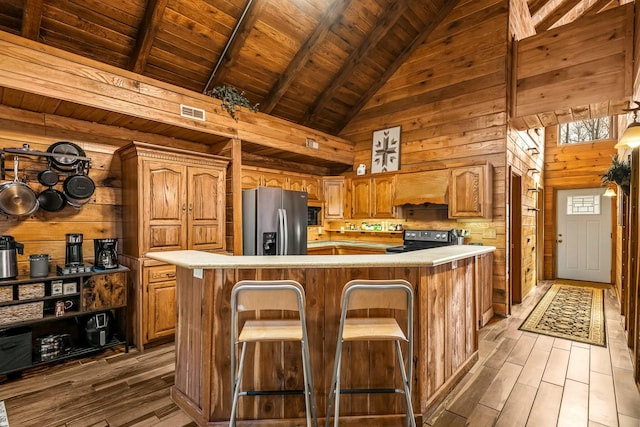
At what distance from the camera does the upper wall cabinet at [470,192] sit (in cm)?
415

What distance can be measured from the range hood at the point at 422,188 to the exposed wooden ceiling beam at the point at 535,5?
136 inches

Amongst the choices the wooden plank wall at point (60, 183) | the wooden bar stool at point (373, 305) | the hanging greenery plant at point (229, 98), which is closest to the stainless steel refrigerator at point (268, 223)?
the hanging greenery plant at point (229, 98)

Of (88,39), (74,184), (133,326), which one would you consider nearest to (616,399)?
(133,326)

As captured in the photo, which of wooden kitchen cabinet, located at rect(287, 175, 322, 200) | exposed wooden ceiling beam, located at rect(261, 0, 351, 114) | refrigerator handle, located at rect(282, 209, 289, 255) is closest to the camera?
exposed wooden ceiling beam, located at rect(261, 0, 351, 114)

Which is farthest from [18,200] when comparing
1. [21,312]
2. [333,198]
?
[333,198]

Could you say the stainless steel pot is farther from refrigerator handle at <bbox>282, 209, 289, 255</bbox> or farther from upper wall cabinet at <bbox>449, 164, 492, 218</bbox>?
upper wall cabinet at <bbox>449, 164, 492, 218</bbox>

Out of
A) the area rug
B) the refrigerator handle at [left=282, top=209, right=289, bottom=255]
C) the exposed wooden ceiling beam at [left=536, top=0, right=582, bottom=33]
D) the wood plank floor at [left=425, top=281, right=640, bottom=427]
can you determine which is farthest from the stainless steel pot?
the exposed wooden ceiling beam at [left=536, top=0, right=582, bottom=33]

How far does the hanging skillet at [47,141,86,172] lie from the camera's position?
3.11m

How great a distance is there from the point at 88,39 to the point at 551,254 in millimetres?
8589

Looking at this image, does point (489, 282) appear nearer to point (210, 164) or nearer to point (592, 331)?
point (592, 331)

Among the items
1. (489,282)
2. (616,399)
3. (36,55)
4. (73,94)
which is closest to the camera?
(616,399)

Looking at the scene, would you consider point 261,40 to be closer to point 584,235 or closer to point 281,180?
point 281,180

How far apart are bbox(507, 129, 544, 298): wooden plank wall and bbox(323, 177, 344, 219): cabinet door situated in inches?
103

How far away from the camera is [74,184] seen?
10.4 ft
